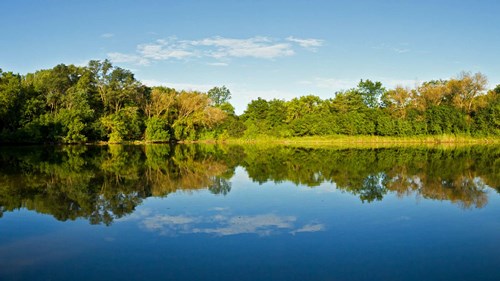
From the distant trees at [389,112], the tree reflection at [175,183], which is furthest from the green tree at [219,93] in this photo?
the tree reflection at [175,183]

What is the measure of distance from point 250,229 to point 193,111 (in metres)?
55.6

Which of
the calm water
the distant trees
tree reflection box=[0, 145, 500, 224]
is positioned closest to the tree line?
the distant trees

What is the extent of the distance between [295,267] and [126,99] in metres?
57.8

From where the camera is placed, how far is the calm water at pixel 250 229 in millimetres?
6469

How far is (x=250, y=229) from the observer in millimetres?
8930

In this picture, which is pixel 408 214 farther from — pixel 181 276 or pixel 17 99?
pixel 17 99

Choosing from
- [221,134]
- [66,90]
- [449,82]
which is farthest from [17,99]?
[449,82]

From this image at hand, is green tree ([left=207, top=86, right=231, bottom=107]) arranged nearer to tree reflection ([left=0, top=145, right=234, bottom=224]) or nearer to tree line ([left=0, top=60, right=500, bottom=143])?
tree line ([left=0, top=60, right=500, bottom=143])

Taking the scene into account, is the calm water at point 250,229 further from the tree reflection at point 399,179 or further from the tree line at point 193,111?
the tree line at point 193,111

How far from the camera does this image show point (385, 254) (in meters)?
7.14

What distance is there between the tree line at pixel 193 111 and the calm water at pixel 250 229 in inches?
1401

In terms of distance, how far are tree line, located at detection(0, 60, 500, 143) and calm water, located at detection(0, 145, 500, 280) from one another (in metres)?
35.6

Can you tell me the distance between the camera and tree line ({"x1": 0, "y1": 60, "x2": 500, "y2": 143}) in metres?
48.6

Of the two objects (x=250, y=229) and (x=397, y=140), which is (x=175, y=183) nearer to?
(x=250, y=229)
